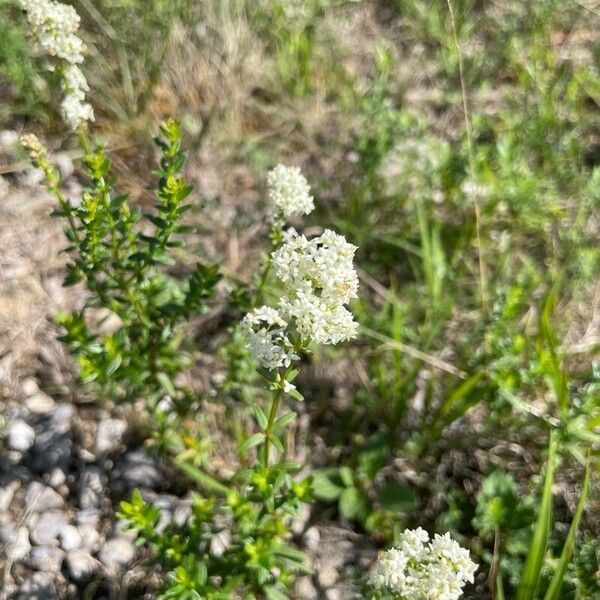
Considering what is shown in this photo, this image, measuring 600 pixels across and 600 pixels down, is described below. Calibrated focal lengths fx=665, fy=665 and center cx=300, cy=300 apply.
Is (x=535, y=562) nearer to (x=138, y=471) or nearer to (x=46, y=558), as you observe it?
(x=138, y=471)

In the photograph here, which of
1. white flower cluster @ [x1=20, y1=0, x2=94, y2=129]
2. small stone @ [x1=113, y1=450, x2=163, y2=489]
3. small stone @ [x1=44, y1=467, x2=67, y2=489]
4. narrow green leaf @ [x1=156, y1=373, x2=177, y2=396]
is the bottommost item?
small stone @ [x1=44, y1=467, x2=67, y2=489]

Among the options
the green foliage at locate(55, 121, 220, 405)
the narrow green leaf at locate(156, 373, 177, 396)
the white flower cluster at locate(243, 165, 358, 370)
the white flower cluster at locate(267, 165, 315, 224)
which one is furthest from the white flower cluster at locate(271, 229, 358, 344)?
the narrow green leaf at locate(156, 373, 177, 396)

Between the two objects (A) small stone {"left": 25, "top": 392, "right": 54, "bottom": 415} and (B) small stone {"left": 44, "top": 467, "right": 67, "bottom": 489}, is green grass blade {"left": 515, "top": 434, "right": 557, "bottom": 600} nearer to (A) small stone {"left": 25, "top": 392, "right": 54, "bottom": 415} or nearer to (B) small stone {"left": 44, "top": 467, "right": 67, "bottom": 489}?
(B) small stone {"left": 44, "top": 467, "right": 67, "bottom": 489}

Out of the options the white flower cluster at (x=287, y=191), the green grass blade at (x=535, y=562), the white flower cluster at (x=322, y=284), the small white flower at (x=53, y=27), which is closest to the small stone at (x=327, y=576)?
the green grass blade at (x=535, y=562)

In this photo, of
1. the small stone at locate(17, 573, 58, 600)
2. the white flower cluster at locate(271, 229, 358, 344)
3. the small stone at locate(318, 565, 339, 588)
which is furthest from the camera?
the small stone at locate(318, 565, 339, 588)

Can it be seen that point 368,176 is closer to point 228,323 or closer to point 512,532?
point 228,323

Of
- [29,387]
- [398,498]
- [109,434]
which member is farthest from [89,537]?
[398,498]
